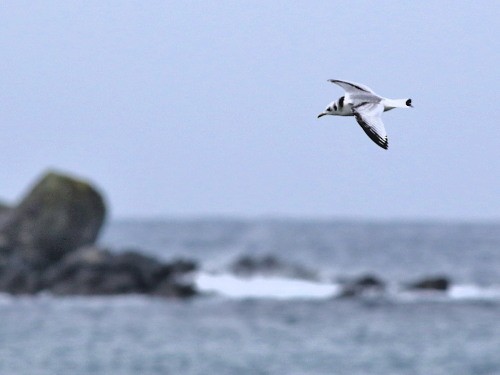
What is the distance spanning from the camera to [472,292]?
48.2 metres

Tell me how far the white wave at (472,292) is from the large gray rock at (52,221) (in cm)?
1575

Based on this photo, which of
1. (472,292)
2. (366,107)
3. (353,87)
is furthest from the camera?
(472,292)

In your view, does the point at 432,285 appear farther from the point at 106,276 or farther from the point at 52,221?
the point at 52,221

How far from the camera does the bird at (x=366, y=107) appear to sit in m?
5.20

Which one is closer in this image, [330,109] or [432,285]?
[330,109]

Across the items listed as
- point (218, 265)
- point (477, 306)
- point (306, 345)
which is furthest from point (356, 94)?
point (218, 265)

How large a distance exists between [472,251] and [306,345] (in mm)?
56141

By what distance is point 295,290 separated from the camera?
4709cm

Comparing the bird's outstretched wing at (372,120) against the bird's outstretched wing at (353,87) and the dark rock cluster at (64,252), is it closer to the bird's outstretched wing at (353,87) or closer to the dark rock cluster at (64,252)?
the bird's outstretched wing at (353,87)

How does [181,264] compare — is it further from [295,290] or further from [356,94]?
[356,94]

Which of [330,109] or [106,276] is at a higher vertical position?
[330,109]

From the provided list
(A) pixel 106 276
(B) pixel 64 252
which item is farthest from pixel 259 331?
(B) pixel 64 252

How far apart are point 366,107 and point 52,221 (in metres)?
33.5

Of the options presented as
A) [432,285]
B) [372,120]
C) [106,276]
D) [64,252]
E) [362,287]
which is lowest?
[362,287]
